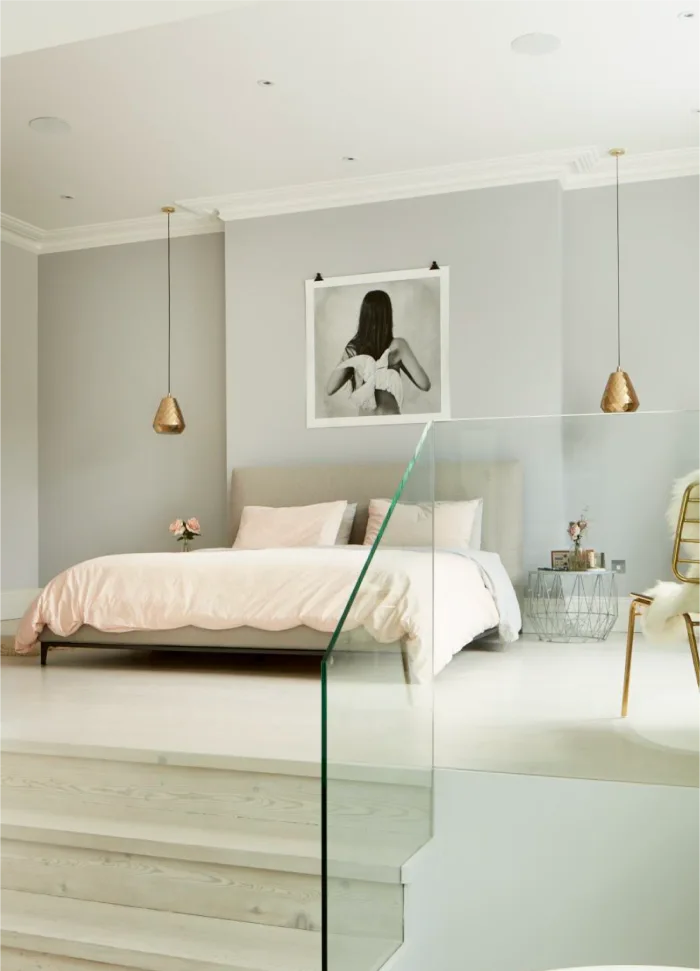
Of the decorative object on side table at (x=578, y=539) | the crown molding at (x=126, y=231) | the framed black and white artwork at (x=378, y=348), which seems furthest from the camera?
the crown molding at (x=126, y=231)

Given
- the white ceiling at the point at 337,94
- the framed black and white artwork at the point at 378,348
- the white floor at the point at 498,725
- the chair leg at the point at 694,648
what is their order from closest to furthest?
the white floor at the point at 498,725
the chair leg at the point at 694,648
the white ceiling at the point at 337,94
the framed black and white artwork at the point at 378,348

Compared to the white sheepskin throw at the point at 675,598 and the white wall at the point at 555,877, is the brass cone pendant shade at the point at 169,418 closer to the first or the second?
the white wall at the point at 555,877

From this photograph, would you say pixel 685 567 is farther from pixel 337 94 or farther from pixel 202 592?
pixel 337 94

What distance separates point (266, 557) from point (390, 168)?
2.69m

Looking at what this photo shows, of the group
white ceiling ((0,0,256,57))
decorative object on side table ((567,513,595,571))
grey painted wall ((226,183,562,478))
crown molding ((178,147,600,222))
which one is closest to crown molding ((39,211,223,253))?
crown molding ((178,147,600,222))

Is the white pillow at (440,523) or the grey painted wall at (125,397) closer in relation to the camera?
the white pillow at (440,523)

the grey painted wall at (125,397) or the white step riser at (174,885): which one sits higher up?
the grey painted wall at (125,397)

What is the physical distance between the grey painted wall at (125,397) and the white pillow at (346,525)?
1.15 m

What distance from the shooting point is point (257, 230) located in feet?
21.8

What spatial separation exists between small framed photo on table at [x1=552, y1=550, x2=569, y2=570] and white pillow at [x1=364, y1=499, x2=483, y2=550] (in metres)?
0.22

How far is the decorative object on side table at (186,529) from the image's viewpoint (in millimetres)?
6316

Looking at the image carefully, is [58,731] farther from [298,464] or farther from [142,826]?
[298,464]

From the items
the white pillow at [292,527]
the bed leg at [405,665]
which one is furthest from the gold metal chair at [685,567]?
the white pillow at [292,527]

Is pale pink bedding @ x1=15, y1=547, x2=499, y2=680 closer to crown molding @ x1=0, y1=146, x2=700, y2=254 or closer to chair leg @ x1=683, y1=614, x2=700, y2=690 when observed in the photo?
chair leg @ x1=683, y1=614, x2=700, y2=690
